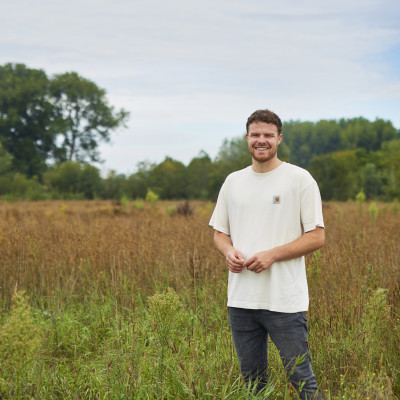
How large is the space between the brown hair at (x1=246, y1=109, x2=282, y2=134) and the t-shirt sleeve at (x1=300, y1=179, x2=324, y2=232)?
0.41 m

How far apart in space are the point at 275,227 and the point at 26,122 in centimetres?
4734

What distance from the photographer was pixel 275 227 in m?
2.59

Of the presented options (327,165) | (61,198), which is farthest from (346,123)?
(61,198)

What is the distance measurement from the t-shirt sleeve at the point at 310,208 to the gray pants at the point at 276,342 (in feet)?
1.63

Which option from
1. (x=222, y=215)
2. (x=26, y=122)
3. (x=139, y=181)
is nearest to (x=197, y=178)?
(x=139, y=181)

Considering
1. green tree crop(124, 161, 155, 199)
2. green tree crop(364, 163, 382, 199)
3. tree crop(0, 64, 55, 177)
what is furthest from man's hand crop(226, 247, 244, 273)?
green tree crop(364, 163, 382, 199)

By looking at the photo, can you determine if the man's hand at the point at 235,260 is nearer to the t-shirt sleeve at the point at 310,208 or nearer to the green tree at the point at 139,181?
the t-shirt sleeve at the point at 310,208

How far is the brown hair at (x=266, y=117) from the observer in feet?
8.64

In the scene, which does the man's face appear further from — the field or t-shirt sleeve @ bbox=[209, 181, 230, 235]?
the field

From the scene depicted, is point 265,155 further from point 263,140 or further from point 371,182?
point 371,182

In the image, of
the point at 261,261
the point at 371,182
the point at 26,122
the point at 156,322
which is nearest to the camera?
the point at 261,261

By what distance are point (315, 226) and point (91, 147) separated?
4775 centimetres

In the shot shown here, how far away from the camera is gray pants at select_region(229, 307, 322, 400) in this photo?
8.31 feet

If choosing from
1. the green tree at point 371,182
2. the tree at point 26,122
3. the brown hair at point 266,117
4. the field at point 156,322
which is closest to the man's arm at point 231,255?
the field at point 156,322
